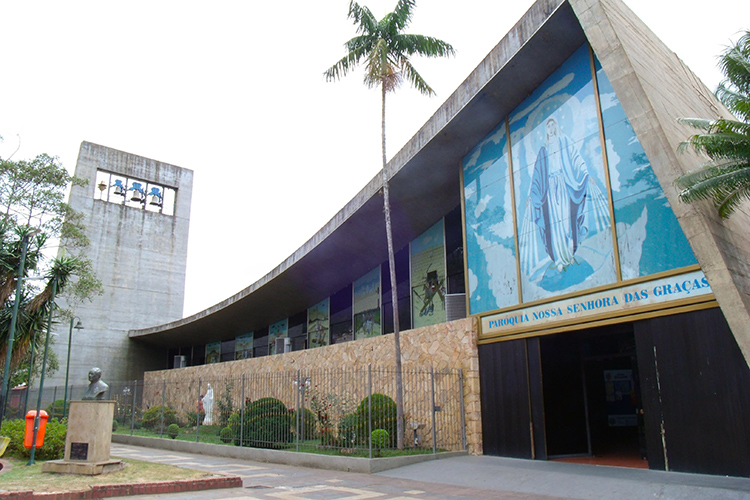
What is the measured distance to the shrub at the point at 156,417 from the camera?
2431 centimetres

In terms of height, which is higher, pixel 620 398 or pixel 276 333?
pixel 276 333

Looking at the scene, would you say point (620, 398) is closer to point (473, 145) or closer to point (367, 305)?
point (473, 145)

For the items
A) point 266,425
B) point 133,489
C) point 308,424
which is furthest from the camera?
point 266,425

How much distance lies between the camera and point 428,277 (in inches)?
848

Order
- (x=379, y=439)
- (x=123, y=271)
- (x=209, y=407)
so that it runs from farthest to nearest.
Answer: (x=123, y=271), (x=209, y=407), (x=379, y=439)

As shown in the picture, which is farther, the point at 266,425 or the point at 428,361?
the point at 428,361

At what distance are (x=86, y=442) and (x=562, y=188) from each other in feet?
39.8

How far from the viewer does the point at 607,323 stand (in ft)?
40.3

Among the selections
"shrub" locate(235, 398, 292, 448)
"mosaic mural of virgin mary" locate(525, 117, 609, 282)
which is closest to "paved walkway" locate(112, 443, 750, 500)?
"shrub" locate(235, 398, 292, 448)

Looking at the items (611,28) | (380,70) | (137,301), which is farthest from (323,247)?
(137,301)

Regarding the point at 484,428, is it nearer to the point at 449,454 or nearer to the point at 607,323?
the point at 449,454

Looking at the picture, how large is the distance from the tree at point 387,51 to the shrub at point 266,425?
13.2 feet

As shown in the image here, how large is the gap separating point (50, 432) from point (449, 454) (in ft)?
34.1

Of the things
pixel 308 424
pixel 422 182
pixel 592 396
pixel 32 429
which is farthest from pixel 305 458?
pixel 422 182
